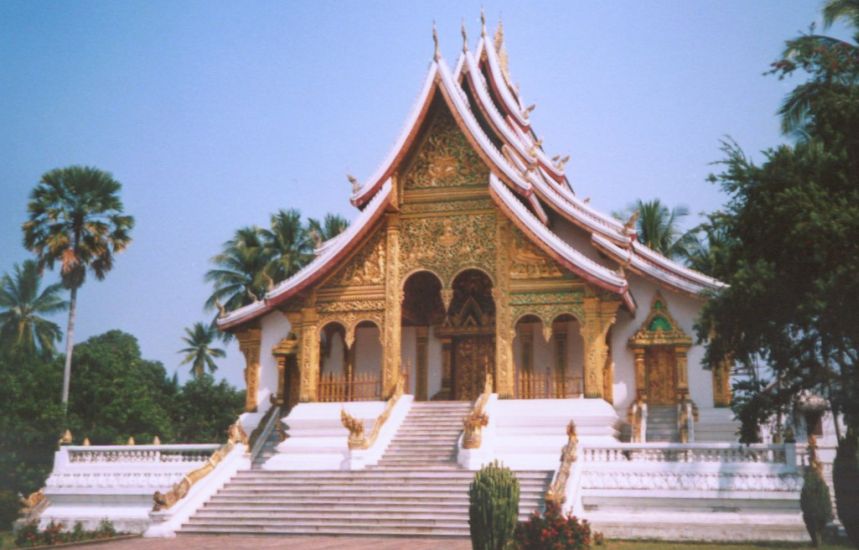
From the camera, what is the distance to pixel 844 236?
11.6 m

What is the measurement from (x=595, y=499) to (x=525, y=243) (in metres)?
6.57

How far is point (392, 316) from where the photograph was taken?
19734mm

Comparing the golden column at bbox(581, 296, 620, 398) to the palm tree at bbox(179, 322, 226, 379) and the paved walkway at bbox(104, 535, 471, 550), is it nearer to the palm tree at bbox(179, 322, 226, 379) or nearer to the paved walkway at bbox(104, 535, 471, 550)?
the paved walkway at bbox(104, 535, 471, 550)

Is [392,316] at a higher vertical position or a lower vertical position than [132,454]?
higher

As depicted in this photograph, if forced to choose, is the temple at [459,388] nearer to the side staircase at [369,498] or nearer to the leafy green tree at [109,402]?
the side staircase at [369,498]

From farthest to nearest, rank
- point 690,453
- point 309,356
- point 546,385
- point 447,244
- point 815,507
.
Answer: point 546,385 → point 447,244 → point 309,356 → point 690,453 → point 815,507

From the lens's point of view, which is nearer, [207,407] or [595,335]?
[595,335]

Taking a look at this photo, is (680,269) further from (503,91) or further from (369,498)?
(503,91)

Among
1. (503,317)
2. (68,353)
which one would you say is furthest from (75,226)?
(503,317)

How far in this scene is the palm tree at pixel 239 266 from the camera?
32.7 meters

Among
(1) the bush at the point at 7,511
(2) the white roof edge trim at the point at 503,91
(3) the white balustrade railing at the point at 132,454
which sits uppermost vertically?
(2) the white roof edge trim at the point at 503,91

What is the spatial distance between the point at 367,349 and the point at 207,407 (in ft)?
63.0

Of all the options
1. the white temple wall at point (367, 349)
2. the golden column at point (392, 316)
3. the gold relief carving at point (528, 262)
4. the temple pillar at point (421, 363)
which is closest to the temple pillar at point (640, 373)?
the gold relief carving at point (528, 262)

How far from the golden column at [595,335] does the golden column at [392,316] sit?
3.93 m
